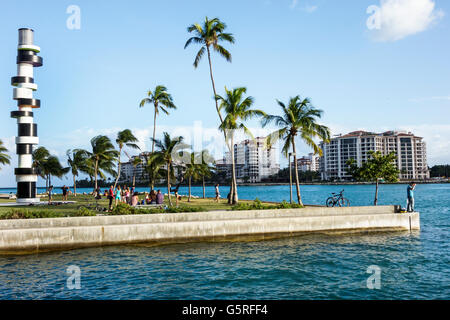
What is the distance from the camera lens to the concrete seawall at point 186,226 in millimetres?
17375

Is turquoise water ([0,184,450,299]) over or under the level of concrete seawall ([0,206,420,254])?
under

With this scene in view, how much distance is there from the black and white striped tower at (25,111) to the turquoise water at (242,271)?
74.6ft

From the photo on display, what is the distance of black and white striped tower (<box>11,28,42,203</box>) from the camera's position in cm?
3588

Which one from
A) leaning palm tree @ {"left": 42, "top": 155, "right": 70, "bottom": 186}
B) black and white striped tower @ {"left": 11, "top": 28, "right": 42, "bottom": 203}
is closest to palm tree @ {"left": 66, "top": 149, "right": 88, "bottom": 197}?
leaning palm tree @ {"left": 42, "top": 155, "right": 70, "bottom": 186}

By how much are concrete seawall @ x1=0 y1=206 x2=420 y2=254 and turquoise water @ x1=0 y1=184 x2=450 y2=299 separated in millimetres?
626

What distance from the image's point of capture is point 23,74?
36.1 m

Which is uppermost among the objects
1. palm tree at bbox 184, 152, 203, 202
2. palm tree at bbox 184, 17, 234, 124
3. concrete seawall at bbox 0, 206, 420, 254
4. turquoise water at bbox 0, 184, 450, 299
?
palm tree at bbox 184, 17, 234, 124

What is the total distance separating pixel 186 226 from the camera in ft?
63.2

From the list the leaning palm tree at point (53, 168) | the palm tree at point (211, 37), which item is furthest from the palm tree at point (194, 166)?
the leaning palm tree at point (53, 168)

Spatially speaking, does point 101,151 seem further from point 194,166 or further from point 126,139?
point 194,166

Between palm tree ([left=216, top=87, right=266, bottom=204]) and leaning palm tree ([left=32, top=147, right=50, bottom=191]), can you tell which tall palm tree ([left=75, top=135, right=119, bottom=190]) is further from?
palm tree ([left=216, top=87, right=266, bottom=204])

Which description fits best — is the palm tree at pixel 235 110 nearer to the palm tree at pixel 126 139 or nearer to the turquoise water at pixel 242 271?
the turquoise water at pixel 242 271
